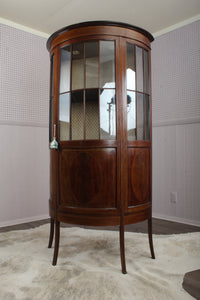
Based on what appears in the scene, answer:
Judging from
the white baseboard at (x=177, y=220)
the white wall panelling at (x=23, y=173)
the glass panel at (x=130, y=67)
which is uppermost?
the glass panel at (x=130, y=67)

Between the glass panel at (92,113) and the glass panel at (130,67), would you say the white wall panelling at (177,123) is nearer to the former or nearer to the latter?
the glass panel at (130,67)

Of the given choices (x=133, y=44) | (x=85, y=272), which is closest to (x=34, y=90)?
(x=133, y=44)

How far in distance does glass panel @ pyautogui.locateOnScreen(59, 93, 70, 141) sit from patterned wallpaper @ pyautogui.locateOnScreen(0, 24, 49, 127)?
137 centimetres

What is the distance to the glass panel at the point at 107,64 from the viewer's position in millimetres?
1957

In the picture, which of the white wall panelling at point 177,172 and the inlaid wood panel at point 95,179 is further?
the white wall panelling at point 177,172

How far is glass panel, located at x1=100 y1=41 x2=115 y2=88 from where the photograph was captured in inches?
77.0

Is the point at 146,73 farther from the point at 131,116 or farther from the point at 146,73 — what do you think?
the point at 131,116

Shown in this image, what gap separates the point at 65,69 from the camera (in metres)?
2.07

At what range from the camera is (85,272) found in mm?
1849

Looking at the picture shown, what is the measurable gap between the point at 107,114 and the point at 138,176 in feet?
1.72

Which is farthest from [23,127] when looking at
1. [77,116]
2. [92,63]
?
[92,63]

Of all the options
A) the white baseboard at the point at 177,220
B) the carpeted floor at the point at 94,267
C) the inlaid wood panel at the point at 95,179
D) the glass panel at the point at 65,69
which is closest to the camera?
the carpeted floor at the point at 94,267

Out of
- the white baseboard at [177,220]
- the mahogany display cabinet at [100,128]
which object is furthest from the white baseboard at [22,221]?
the white baseboard at [177,220]

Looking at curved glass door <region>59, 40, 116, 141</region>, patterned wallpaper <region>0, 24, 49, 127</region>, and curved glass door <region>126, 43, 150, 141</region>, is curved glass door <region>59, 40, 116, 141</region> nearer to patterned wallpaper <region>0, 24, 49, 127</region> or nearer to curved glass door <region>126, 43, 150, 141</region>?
curved glass door <region>126, 43, 150, 141</region>
